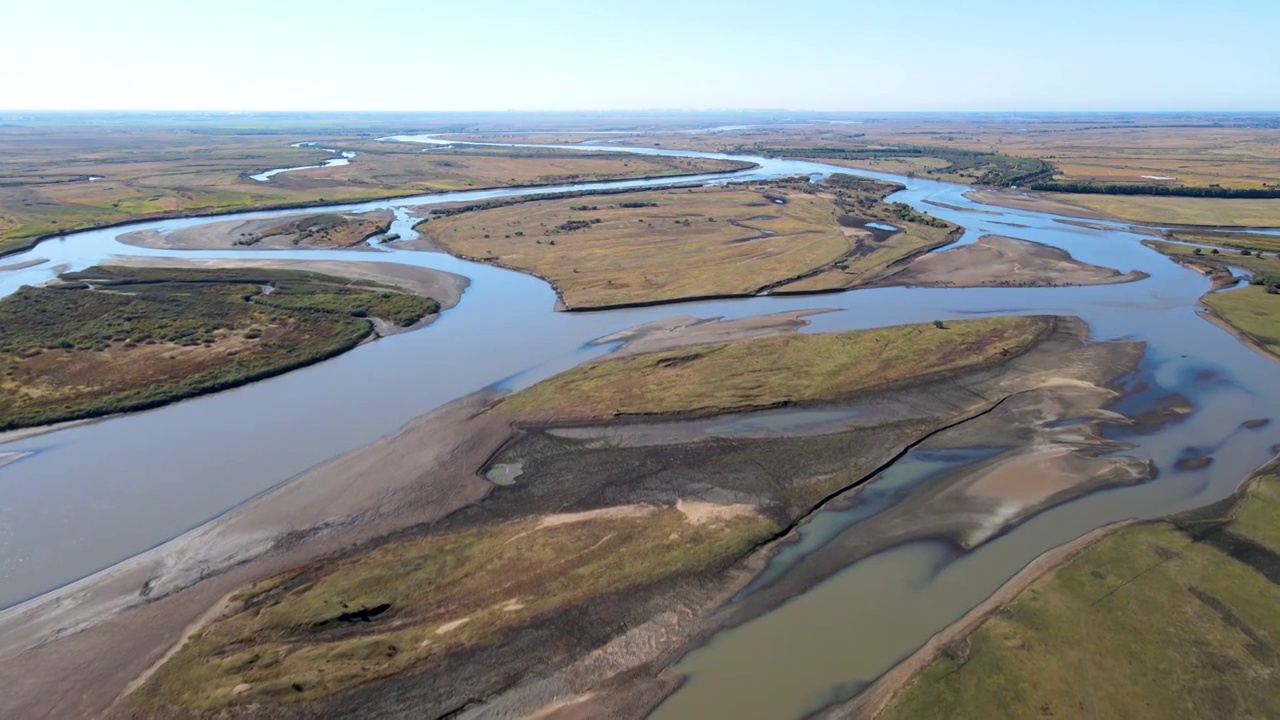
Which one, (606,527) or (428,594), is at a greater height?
(606,527)

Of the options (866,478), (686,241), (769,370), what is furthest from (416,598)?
(686,241)

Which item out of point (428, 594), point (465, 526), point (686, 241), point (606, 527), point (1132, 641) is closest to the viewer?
point (1132, 641)

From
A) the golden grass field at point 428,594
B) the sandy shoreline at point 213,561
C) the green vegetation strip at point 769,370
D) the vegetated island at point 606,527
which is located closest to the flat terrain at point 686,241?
the green vegetation strip at point 769,370

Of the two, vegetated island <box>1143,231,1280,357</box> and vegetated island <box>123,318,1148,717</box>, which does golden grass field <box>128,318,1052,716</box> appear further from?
vegetated island <box>1143,231,1280,357</box>

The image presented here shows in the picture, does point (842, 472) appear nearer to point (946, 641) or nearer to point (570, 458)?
point (946, 641)

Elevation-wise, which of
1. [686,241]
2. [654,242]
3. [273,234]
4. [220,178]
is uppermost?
[220,178]

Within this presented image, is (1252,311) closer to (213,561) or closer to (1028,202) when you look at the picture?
(1028,202)

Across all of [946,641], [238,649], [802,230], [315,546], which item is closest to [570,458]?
[315,546]
